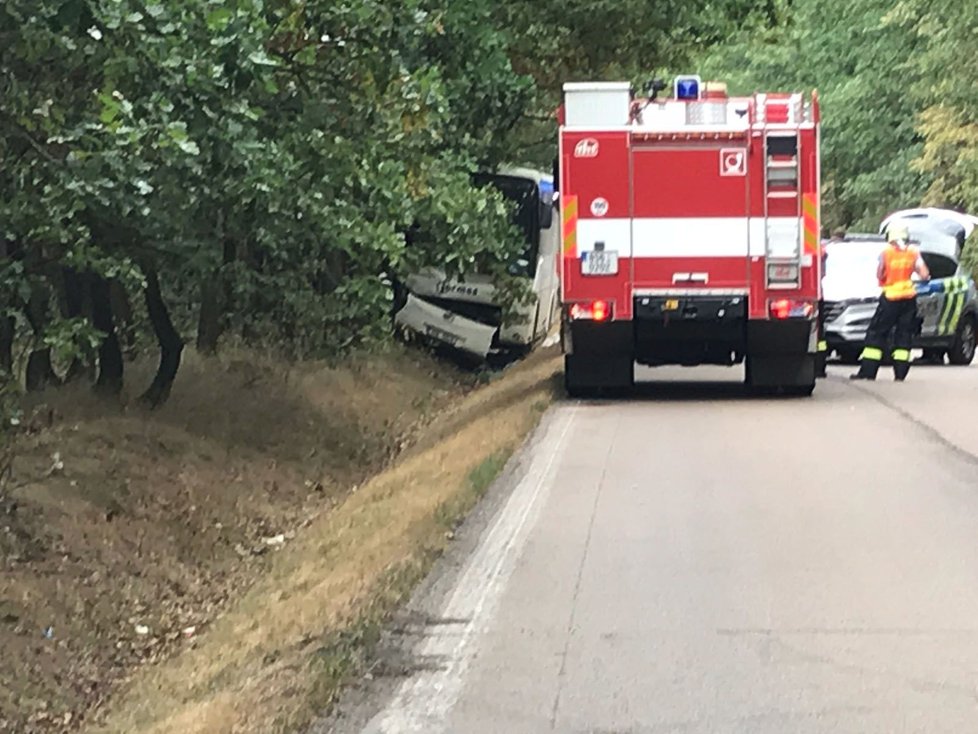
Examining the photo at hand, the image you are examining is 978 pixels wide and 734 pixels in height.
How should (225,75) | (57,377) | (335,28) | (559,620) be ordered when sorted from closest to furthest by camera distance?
(559,620) → (225,75) → (335,28) → (57,377)

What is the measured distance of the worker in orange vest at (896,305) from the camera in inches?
755

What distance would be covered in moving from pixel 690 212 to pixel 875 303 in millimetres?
6652

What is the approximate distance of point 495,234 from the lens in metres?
21.2

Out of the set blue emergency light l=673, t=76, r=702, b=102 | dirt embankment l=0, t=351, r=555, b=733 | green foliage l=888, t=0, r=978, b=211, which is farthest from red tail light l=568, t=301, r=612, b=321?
green foliage l=888, t=0, r=978, b=211

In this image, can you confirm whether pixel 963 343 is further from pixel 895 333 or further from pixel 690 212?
pixel 690 212

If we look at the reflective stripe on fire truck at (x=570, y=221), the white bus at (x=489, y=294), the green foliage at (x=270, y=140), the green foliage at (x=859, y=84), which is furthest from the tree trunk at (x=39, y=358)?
the green foliage at (x=859, y=84)

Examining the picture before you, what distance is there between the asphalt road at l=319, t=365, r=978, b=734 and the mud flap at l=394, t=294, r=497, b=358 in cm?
1227

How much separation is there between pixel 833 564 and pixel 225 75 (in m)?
5.04

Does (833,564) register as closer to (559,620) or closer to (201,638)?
(559,620)

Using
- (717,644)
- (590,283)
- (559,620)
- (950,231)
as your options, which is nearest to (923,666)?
(717,644)

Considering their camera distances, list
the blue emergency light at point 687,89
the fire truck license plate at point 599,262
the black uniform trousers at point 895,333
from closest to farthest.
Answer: the fire truck license plate at point 599,262 < the blue emergency light at point 687,89 < the black uniform trousers at point 895,333

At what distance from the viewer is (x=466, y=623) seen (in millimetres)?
7797

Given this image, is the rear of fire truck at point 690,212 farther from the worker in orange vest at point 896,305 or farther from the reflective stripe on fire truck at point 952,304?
the reflective stripe on fire truck at point 952,304

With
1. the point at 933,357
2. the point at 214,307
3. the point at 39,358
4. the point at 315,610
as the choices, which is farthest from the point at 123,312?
the point at 933,357
